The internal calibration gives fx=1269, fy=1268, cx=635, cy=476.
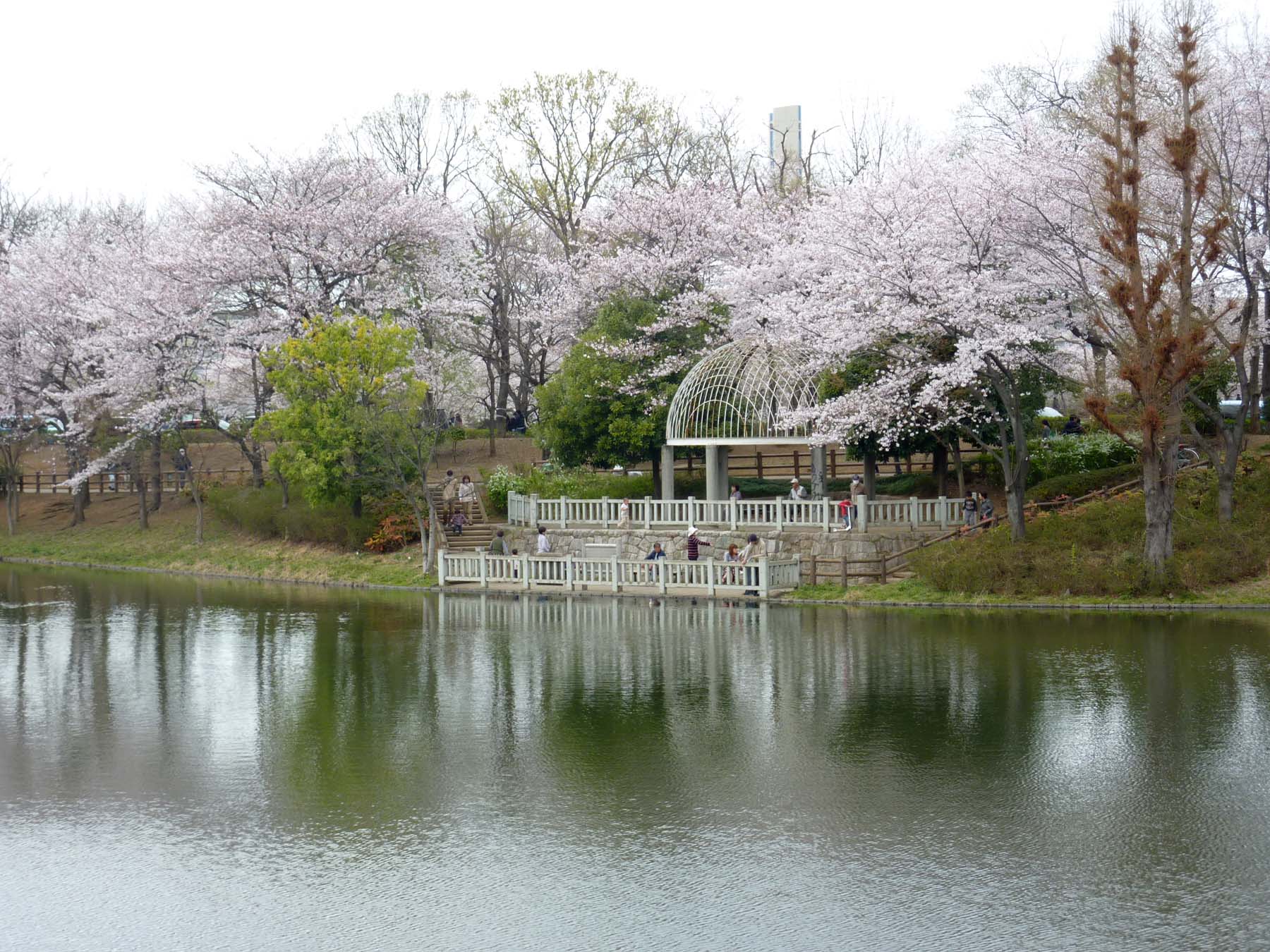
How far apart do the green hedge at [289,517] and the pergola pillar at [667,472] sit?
10.0 meters

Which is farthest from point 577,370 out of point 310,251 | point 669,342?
point 310,251

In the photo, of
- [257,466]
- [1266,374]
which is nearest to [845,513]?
[1266,374]

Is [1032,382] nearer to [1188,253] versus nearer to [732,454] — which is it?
[1188,253]

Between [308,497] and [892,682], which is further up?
[308,497]

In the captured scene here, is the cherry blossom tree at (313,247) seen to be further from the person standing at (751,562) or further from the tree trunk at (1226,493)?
the tree trunk at (1226,493)

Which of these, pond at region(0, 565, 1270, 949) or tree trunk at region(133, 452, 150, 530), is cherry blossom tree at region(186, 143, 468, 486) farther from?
pond at region(0, 565, 1270, 949)

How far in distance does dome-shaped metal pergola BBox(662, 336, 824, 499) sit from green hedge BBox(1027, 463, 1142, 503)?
6.09m

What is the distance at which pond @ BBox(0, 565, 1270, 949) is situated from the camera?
10312 mm

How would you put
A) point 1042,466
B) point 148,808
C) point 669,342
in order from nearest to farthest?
point 148,808 < point 1042,466 < point 669,342

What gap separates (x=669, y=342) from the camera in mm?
39500

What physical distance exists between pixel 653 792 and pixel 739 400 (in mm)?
23644

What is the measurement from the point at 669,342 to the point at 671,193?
5.42 m

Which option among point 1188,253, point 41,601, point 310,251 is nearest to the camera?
point 1188,253

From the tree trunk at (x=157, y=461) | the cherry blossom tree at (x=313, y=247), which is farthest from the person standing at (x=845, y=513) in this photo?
the tree trunk at (x=157, y=461)
